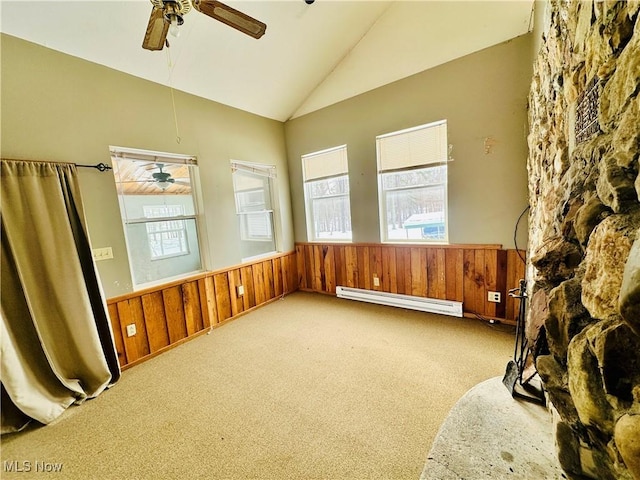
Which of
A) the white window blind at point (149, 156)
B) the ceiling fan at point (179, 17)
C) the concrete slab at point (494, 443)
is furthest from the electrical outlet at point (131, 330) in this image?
the concrete slab at point (494, 443)

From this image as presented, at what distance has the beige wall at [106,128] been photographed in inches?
73.7

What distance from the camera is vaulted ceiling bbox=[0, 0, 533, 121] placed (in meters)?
1.92

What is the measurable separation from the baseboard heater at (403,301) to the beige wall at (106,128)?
5.82 ft

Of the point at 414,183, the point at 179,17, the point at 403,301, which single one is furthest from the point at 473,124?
the point at 179,17

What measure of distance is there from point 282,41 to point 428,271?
315cm

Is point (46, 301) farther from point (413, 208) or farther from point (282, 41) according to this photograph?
point (413, 208)

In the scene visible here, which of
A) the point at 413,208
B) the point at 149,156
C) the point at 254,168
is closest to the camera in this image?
the point at 149,156

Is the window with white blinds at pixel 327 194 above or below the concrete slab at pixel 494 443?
above

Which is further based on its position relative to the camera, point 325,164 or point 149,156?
point 325,164

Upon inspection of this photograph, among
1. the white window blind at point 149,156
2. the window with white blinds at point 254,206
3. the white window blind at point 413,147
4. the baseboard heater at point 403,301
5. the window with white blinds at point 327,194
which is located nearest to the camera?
the white window blind at point 149,156

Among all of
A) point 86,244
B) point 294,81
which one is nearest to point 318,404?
point 86,244

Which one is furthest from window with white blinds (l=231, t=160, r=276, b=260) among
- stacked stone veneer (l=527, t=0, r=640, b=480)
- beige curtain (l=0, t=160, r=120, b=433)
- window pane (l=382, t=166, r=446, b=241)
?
stacked stone veneer (l=527, t=0, r=640, b=480)

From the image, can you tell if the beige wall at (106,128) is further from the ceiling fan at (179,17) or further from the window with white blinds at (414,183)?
the window with white blinds at (414,183)

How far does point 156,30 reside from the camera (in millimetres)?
1521
